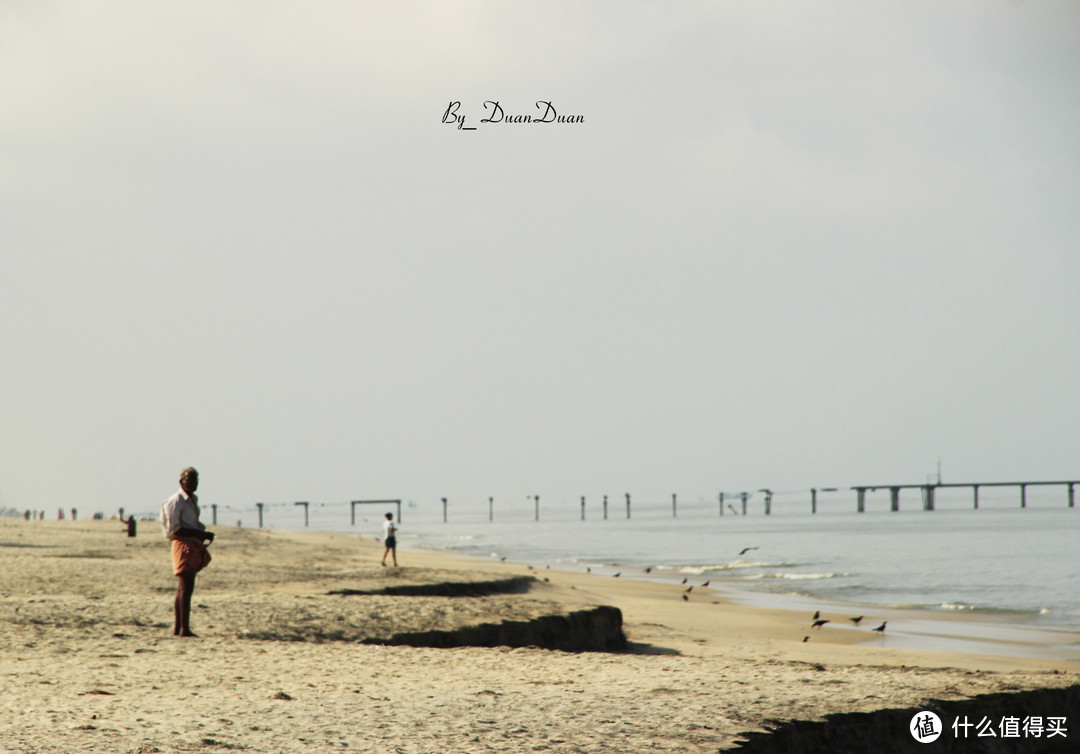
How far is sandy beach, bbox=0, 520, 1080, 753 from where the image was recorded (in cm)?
552

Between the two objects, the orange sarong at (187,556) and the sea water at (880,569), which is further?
the sea water at (880,569)

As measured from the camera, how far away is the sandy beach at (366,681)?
552 centimetres

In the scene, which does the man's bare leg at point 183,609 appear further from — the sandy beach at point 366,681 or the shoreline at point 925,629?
the shoreline at point 925,629

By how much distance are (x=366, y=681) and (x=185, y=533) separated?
290 centimetres

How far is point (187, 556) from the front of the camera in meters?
9.11

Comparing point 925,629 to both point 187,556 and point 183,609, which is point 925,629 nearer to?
point 183,609

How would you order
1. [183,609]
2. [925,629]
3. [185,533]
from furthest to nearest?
[925,629] → [183,609] → [185,533]

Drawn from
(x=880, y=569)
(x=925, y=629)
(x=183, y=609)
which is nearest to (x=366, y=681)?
(x=183, y=609)

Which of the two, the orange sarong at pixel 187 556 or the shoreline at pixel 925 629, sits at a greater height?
the orange sarong at pixel 187 556

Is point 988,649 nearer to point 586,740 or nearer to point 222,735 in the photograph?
point 586,740

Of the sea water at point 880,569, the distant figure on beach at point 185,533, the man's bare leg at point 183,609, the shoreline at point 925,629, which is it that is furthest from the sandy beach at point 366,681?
the sea water at point 880,569

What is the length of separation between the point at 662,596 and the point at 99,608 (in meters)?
16.3

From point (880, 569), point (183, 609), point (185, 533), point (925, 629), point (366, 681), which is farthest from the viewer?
point (880, 569)

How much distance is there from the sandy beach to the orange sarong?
28.3 inches
